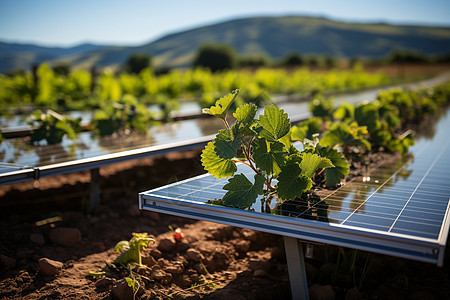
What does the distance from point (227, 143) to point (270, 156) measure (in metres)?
0.28

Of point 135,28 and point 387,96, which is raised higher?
point 135,28

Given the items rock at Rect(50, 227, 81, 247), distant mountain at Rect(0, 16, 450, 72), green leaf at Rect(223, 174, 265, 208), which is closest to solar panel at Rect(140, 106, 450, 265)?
green leaf at Rect(223, 174, 265, 208)

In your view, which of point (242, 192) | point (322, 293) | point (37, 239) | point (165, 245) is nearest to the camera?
point (242, 192)

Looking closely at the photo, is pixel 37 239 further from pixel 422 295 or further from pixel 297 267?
pixel 422 295

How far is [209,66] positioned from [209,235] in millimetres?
→ 48664

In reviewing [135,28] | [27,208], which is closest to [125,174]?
[27,208]

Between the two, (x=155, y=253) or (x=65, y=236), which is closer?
(x=155, y=253)

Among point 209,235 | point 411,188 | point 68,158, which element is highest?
point 68,158

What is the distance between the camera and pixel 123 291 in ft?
9.16

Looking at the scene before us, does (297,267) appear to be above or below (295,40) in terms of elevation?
below

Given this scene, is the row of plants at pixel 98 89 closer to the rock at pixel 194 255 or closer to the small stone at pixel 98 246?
the small stone at pixel 98 246

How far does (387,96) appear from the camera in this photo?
24.0 feet

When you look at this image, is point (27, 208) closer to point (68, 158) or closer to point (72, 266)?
point (68, 158)

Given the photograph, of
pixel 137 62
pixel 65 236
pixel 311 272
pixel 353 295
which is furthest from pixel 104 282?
pixel 137 62
